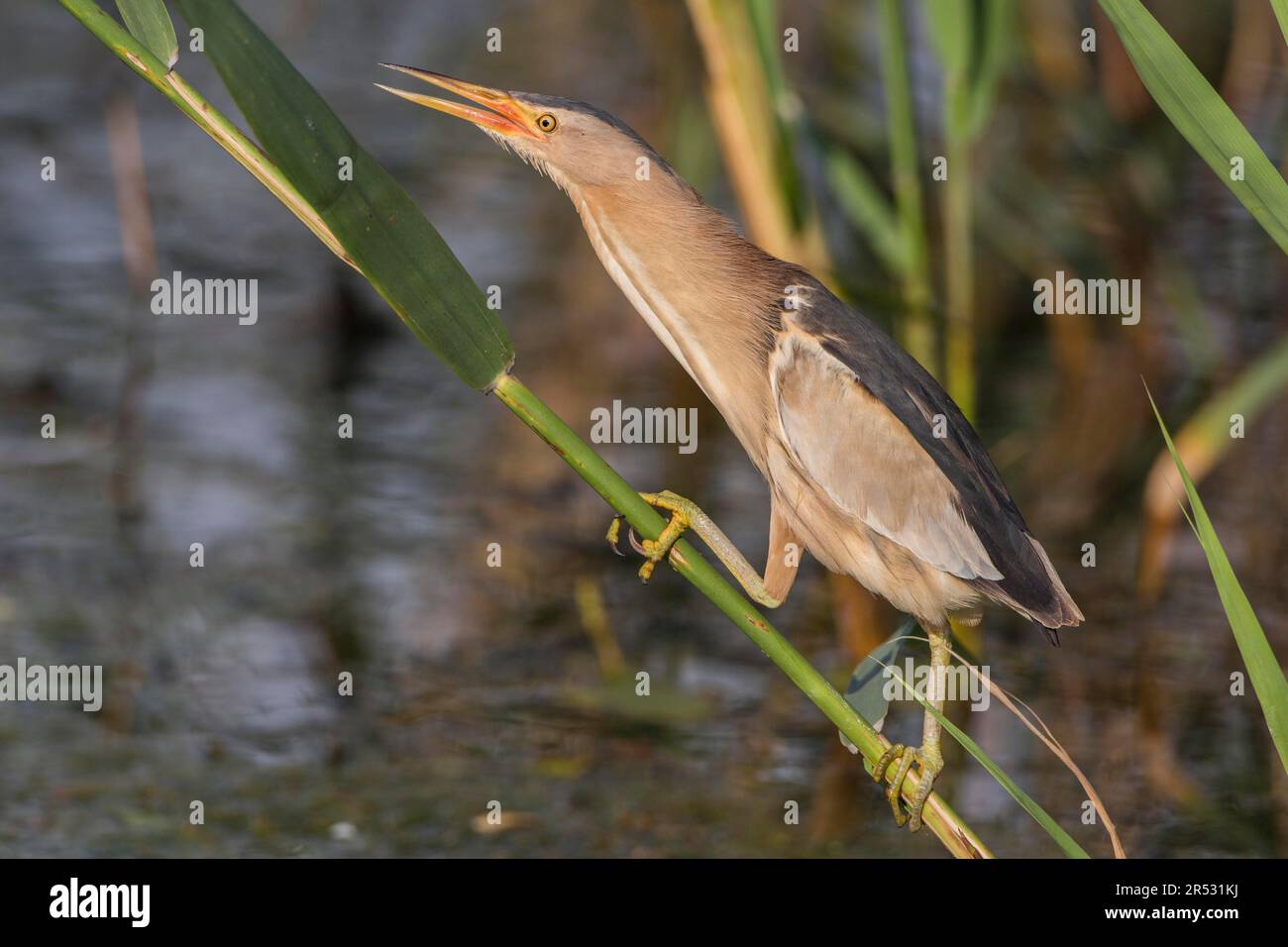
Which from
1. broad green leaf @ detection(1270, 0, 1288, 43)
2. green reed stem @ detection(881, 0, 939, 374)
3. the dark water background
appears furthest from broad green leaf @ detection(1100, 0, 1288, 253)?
the dark water background

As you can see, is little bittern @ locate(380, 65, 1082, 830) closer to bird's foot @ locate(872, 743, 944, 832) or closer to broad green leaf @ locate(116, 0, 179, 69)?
bird's foot @ locate(872, 743, 944, 832)

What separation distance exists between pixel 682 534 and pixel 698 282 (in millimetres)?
276

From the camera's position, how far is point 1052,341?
3.88 m

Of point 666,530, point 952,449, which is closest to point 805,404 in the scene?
point 952,449

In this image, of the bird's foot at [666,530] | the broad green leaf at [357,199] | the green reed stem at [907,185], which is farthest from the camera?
the green reed stem at [907,185]

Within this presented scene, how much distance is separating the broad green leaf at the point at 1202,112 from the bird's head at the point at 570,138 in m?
0.55

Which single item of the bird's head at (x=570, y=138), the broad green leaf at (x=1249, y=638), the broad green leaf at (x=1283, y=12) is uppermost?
the bird's head at (x=570, y=138)

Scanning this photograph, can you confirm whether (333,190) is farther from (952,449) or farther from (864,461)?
(952,449)

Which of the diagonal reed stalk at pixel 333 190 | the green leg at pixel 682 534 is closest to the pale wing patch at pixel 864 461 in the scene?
the green leg at pixel 682 534

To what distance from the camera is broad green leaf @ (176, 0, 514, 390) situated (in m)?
1.02

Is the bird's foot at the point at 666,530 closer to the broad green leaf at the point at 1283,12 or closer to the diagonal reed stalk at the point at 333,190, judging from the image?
the diagonal reed stalk at the point at 333,190

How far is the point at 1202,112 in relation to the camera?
1.17 m

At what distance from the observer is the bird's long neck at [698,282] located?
5.22 feet
